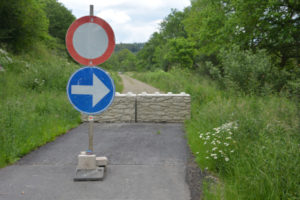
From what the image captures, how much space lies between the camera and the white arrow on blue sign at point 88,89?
12.4 ft

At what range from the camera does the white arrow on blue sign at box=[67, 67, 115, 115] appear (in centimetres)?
377

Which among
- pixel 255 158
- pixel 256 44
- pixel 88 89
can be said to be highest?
pixel 256 44

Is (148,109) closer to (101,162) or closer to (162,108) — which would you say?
(162,108)

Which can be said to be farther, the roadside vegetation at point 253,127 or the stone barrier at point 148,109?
the stone barrier at point 148,109

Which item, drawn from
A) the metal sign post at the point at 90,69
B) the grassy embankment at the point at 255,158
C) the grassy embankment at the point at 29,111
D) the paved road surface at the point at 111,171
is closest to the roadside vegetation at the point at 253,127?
the grassy embankment at the point at 255,158

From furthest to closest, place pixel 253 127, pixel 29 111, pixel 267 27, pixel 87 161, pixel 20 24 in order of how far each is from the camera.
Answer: pixel 20 24 < pixel 267 27 < pixel 29 111 < pixel 253 127 < pixel 87 161

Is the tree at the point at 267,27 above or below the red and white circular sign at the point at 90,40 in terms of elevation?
above

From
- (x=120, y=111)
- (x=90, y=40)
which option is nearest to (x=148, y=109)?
(x=120, y=111)

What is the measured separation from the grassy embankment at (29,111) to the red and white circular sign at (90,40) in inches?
87.2

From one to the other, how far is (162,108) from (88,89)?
4675 millimetres

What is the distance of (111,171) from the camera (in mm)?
4000

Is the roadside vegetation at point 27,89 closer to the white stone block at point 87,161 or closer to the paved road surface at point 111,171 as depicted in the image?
the paved road surface at point 111,171

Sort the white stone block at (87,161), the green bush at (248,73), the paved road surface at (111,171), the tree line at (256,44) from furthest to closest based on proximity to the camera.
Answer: the tree line at (256,44)
the green bush at (248,73)
the white stone block at (87,161)
the paved road surface at (111,171)

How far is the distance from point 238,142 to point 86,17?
2883mm
